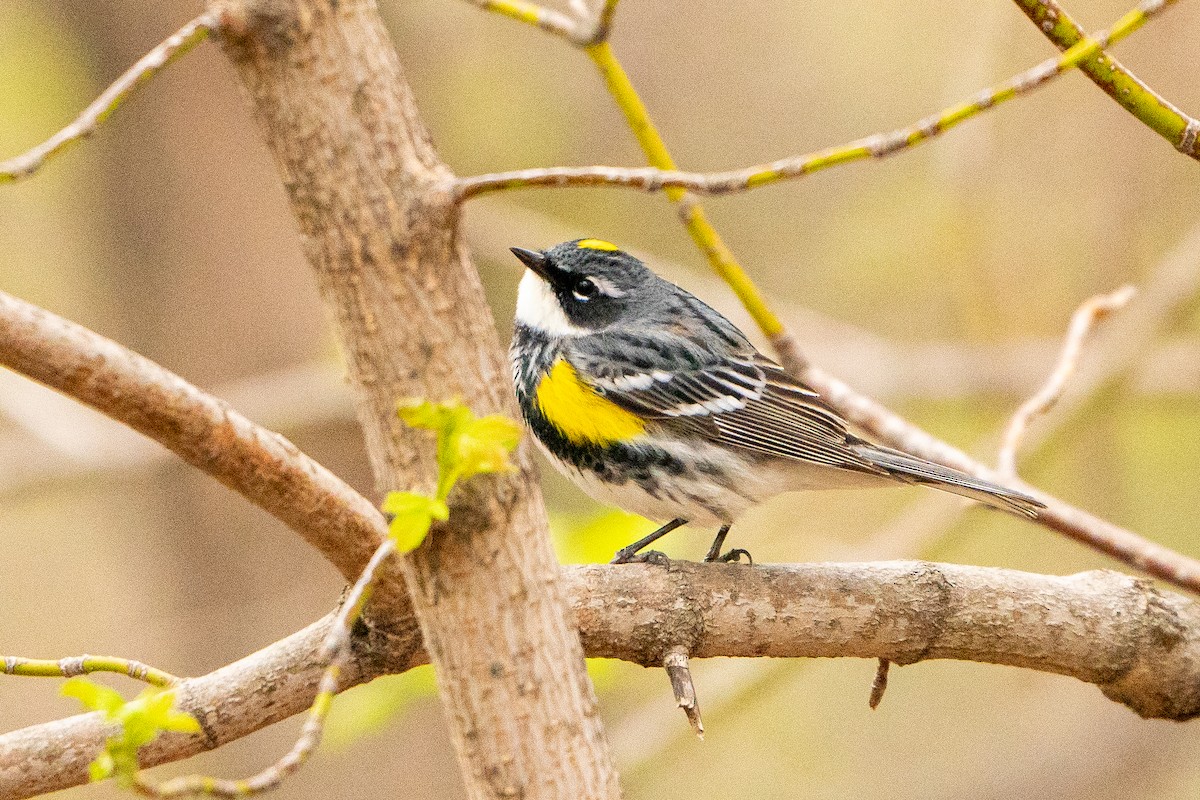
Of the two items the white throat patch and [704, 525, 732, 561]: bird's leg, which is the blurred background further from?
the white throat patch

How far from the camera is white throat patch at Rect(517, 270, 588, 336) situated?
401 centimetres

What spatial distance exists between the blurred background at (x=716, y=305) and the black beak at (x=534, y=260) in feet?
2.75

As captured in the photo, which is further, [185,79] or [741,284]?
[185,79]

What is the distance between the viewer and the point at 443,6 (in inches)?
271

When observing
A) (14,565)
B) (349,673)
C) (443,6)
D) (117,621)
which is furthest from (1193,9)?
(14,565)

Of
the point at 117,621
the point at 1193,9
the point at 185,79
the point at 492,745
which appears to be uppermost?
the point at 185,79

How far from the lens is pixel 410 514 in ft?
4.85

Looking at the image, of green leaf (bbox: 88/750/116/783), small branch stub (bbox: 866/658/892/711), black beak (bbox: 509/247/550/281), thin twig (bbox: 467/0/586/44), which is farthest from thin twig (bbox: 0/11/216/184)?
black beak (bbox: 509/247/550/281)

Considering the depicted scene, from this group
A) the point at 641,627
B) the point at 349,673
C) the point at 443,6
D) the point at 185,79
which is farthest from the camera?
the point at 443,6

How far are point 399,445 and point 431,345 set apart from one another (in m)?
0.14

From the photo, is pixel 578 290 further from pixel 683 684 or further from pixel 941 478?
pixel 683 684

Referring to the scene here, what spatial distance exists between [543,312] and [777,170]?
2.52 m

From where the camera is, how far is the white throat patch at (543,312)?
4008 millimetres

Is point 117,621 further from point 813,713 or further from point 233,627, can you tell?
point 813,713
